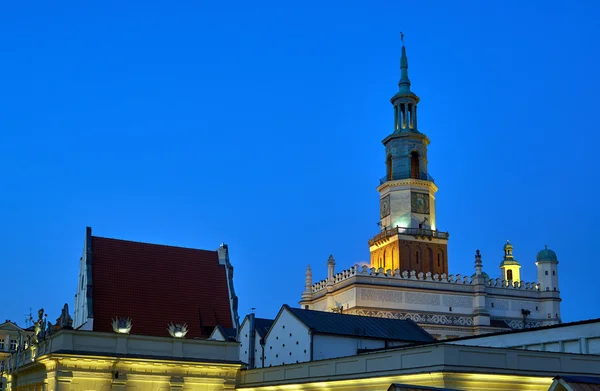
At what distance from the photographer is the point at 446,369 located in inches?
1164

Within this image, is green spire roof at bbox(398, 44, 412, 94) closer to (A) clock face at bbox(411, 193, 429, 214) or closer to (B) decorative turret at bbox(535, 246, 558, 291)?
(A) clock face at bbox(411, 193, 429, 214)

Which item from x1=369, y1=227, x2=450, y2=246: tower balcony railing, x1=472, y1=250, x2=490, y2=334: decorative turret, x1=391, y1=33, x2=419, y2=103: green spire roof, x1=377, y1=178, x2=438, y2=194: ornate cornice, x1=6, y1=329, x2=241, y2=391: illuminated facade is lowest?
x1=6, y1=329, x2=241, y2=391: illuminated facade

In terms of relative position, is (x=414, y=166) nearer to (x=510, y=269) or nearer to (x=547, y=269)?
(x=547, y=269)

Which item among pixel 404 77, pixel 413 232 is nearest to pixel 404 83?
pixel 404 77

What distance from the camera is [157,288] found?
52406mm

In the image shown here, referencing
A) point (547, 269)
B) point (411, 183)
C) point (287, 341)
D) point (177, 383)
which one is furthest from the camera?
point (547, 269)

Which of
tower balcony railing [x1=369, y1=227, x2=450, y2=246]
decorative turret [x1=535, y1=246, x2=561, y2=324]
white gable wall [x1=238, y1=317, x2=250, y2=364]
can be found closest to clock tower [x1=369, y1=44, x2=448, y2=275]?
tower balcony railing [x1=369, y1=227, x2=450, y2=246]

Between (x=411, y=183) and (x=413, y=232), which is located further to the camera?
(x=411, y=183)

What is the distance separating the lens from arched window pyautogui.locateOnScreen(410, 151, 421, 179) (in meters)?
84.9

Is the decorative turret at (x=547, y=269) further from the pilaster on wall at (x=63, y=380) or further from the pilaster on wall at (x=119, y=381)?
the pilaster on wall at (x=63, y=380)

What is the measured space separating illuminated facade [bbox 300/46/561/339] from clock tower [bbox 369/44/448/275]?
105 mm

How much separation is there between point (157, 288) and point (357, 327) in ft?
45.9

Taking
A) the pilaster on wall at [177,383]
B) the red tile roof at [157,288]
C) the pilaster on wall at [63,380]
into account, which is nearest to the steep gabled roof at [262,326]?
the red tile roof at [157,288]

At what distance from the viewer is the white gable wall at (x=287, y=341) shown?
173 feet
